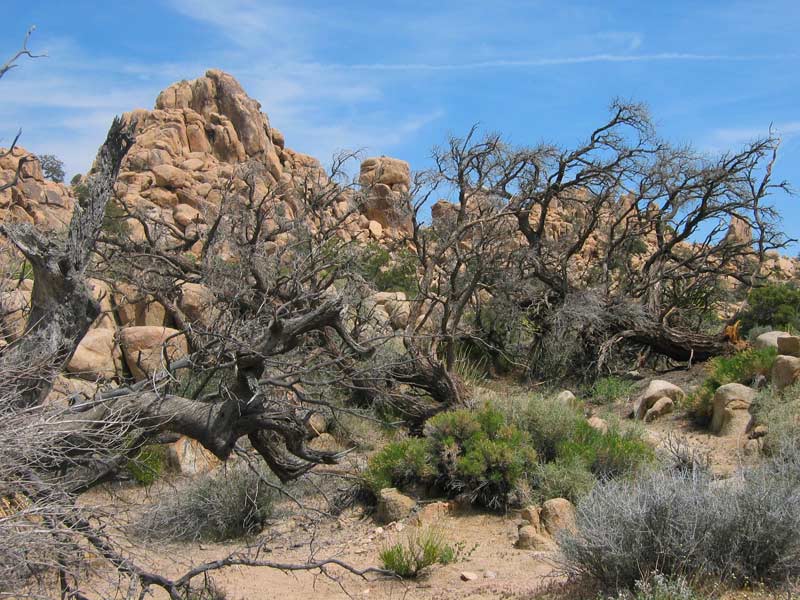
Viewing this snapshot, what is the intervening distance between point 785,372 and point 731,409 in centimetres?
96

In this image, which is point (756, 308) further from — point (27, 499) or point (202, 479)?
point (27, 499)

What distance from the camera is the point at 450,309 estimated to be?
13297mm

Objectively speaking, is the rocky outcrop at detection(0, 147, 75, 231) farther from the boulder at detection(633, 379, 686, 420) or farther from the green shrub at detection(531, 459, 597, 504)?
the green shrub at detection(531, 459, 597, 504)

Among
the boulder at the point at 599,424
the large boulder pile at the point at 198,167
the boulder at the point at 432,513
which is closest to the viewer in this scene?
the boulder at the point at 432,513

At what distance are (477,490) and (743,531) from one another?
4.28m

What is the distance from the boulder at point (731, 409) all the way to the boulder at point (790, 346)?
1213mm

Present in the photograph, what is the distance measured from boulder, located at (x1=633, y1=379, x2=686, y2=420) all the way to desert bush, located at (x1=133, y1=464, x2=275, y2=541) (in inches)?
260

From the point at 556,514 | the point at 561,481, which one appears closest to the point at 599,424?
the point at 561,481

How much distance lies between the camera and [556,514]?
863 centimetres

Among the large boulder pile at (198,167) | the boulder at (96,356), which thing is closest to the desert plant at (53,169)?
the large boulder pile at (198,167)

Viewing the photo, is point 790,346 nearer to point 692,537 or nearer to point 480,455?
point 480,455

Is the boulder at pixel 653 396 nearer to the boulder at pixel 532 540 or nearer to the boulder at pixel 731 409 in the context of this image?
the boulder at pixel 731 409

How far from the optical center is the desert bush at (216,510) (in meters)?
9.59

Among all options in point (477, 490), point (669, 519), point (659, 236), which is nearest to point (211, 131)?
point (659, 236)
